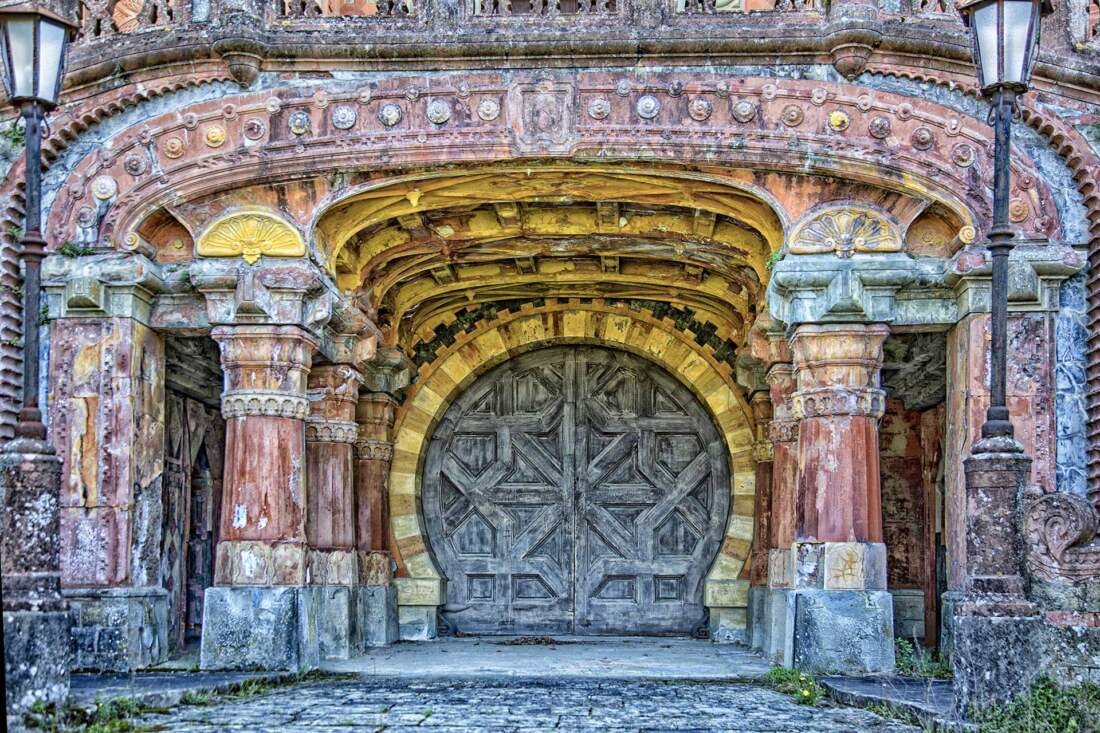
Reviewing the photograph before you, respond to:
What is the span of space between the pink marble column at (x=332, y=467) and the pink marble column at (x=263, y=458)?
2.16 meters

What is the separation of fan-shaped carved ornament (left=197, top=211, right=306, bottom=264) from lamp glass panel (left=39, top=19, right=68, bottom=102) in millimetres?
3720

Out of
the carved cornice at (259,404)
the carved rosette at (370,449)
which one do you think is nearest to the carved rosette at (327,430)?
the carved rosette at (370,449)

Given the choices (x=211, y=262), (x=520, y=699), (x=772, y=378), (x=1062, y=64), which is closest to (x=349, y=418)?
(x=211, y=262)

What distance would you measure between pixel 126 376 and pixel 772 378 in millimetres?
6349

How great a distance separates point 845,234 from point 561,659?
4739mm

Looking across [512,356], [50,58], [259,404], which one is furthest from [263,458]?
[512,356]

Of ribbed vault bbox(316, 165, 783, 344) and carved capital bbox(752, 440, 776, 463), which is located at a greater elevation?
ribbed vault bbox(316, 165, 783, 344)

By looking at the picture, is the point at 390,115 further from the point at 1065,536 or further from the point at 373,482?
the point at 1065,536

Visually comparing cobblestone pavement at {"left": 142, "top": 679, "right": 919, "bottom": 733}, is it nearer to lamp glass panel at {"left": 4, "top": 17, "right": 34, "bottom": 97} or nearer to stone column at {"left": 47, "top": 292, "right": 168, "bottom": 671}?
stone column at {"left": 47, "top": 292, "right": 168, "bottom": 671}

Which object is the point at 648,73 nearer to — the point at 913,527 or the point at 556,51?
the point at 556,51

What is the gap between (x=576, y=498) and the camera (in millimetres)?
17844

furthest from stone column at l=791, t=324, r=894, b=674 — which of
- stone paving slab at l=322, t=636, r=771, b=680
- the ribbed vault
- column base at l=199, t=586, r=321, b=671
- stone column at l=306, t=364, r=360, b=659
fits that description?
stone column at l=306, t=364, r=360, b=659

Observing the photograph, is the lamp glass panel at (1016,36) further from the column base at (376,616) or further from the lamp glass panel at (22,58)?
the column base at (376,616)

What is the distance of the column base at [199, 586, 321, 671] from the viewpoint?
473 inches
